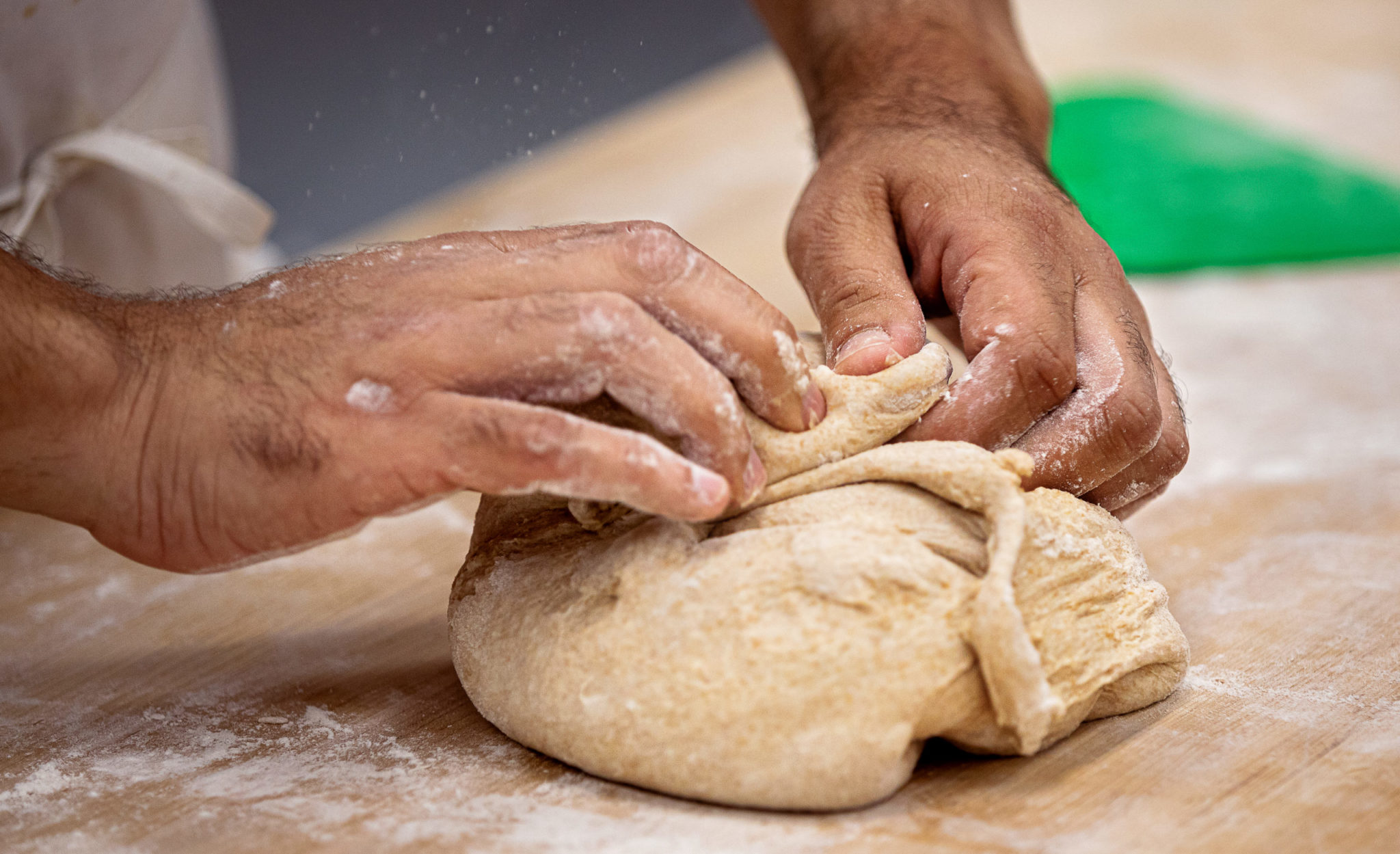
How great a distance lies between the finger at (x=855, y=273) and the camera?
1.76 metres

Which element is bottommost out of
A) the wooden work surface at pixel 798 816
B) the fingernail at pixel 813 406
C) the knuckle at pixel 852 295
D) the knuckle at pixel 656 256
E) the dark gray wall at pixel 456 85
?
the wooden work surface at pixel 798 816

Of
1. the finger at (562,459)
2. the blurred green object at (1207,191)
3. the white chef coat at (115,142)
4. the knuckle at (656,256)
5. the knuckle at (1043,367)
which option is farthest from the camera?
the blurred green object at (1207,191)

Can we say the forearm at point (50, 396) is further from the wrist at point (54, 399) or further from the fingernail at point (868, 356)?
the fingernail at point (868, 356)

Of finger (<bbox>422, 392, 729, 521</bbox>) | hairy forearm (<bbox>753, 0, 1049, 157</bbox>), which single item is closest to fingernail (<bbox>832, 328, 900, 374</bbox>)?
finger (<bbox>422, 392, 729, 521</bbox>)

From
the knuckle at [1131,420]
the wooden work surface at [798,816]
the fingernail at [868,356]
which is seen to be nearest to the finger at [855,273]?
the fingernail at [868,356]

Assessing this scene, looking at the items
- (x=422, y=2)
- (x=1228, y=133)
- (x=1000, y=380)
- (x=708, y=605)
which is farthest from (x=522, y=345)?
(x=1228, y=133)

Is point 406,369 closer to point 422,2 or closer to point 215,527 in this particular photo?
point 215,527

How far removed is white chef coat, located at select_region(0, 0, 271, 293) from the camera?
2.67 m

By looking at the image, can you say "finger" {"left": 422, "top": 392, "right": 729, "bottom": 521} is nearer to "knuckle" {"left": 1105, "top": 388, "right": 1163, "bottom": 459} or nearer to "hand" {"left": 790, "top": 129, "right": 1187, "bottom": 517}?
"hand" {"left": 790, "top": 129, "right": 1187, "bottom": 517}

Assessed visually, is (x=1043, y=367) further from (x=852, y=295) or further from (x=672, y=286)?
(x=672, y=286)

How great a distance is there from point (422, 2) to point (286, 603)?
4.14 feet

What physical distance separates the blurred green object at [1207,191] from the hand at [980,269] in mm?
1583

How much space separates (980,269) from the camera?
184 centimetres

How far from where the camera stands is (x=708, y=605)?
5.05ft
